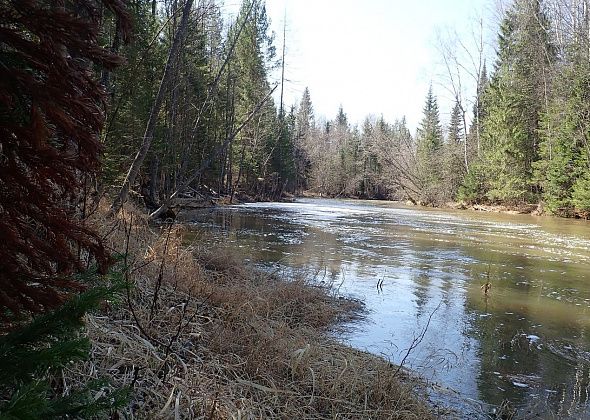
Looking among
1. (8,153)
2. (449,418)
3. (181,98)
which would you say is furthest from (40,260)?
(181,98)

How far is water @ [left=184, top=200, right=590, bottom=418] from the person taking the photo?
4812mm

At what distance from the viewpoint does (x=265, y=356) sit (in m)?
3.72

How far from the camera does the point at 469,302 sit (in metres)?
7.87

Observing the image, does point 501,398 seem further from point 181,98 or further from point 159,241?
point 181,98

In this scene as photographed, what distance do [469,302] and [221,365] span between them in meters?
5.72

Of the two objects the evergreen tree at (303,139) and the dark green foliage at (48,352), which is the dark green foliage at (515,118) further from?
the dark green foliage at (48,352)

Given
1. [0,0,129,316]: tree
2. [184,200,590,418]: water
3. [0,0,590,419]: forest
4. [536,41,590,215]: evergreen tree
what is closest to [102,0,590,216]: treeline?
[536,41,590,215]: evergreen tree

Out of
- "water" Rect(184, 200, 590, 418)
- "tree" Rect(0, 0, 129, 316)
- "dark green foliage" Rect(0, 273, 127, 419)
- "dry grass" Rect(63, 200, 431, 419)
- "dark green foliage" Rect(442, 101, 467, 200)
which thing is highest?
"dark green foliage" Rect(442, 101, 467, 200)

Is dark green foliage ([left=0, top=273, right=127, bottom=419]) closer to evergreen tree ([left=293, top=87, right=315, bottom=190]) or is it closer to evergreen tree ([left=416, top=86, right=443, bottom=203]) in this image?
evergreen tree ([left=416, top=86, right=443, bottom=203])

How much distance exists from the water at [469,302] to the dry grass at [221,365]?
19.9 inches

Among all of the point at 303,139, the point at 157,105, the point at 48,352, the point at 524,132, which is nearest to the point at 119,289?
the point at 48,352

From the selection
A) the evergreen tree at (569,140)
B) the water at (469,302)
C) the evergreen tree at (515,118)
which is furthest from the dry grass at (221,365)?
the evergreen tree at (515,118)

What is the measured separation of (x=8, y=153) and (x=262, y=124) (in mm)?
40821

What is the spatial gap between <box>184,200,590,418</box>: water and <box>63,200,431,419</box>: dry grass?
0.50 meters
